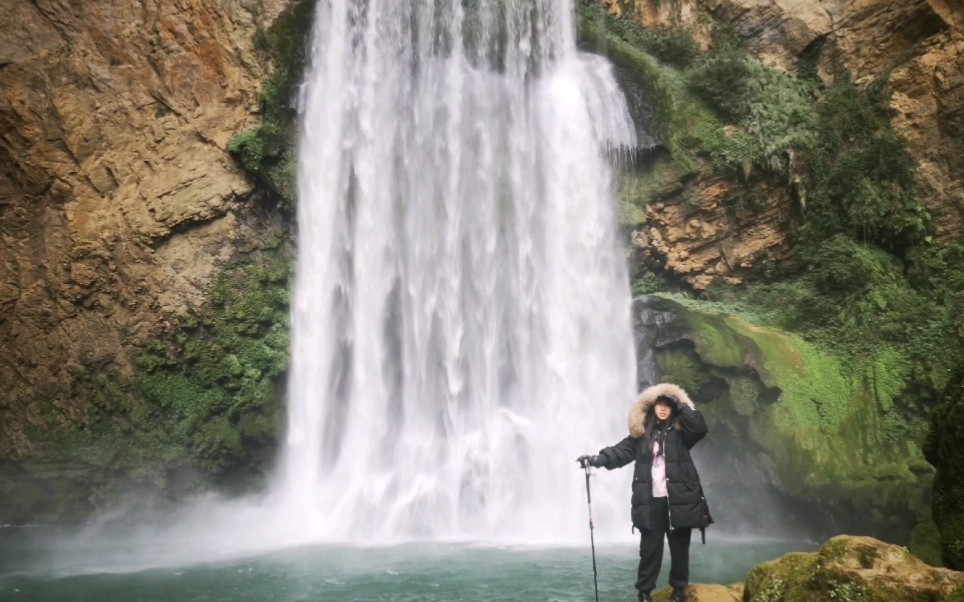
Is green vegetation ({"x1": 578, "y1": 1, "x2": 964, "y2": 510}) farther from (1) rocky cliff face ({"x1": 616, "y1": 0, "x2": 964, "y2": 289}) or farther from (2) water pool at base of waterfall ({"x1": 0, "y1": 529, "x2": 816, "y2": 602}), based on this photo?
(2) water pool at base of waterfall ({"x1": 0, "y1": 529, "x2": 816, "y2": 602})

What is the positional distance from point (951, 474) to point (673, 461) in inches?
68.0

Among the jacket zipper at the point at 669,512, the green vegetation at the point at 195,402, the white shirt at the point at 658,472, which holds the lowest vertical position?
the jacket zipper at the point at 669,512

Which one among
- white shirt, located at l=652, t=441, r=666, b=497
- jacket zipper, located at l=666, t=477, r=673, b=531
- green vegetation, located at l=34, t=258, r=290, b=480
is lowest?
jacket zipper, located at l=666, t=477, r=673, b=531

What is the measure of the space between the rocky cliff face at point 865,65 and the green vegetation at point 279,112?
6.58 m

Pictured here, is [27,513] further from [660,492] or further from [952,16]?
[952,16]

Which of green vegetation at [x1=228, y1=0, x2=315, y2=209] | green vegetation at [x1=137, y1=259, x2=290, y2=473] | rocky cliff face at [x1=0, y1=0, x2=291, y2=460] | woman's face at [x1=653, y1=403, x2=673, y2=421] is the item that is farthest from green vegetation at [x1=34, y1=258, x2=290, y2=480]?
woman's face at [x1=653, y1=403, x2=673, y2=421]

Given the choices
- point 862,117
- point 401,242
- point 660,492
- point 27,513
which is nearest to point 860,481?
point 660,492

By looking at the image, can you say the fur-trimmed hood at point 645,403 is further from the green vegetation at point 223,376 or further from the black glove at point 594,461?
the green vegetation at point 223,376

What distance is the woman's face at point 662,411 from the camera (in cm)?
482

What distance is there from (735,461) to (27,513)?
12.0 metres

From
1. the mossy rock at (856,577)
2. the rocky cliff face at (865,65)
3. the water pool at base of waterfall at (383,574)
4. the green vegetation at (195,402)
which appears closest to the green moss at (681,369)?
the rocky cliff face at (865,65)

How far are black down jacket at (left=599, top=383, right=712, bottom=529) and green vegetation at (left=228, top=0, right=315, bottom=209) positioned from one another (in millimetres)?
10038

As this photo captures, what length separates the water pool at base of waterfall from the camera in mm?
7242

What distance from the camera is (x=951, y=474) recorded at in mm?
4641
